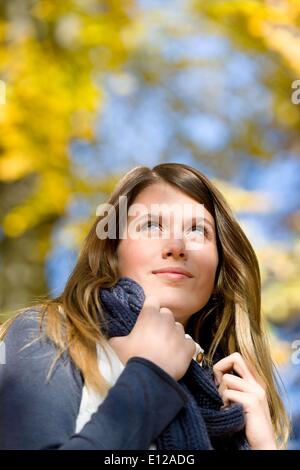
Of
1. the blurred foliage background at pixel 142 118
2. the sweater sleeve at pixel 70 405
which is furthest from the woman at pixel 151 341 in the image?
the blurred foliage background at pixel 142 118

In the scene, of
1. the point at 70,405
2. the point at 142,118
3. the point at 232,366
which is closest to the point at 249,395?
the point at 232,366

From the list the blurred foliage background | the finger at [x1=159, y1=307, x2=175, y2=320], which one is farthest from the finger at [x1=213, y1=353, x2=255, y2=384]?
the blurred foliage background

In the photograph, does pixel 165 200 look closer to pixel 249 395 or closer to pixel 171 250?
pixel 171 250

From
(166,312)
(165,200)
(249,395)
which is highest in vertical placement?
(165,200)

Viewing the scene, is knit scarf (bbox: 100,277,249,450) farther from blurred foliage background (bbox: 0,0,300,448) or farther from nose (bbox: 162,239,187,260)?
blurred foliage background (bbox: 0,0,300,448)

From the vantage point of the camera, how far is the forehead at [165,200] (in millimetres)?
1068

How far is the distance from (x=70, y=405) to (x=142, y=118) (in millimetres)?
2210

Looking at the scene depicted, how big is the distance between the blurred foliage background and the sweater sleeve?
4.82ft

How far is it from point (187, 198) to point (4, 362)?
0.39 metres

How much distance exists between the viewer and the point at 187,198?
A: 111cm

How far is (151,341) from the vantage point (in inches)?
34.4


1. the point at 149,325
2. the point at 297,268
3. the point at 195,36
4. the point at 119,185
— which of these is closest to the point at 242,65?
the point at 195,36

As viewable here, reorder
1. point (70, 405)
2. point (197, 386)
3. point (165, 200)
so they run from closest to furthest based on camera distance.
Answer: point (70, 405)
point (197, 386)
point (165, 200)

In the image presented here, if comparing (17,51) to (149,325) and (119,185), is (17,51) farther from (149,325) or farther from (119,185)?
(149,325)
